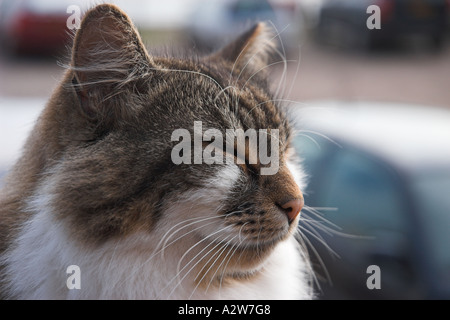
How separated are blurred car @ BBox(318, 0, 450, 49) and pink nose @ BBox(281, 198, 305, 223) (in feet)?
28.4

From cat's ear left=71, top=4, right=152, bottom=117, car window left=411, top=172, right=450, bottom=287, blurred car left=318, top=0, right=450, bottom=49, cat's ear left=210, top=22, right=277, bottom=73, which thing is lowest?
car window left=411, top=172, right=450, bottom=287

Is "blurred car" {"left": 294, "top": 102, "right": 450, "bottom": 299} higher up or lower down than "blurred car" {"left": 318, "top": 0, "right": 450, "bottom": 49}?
lower down

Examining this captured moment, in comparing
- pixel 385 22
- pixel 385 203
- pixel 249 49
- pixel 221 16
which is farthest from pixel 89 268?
pixel 385 22

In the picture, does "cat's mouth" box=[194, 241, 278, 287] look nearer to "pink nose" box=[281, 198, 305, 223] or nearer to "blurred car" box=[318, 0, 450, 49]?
"pink nose" box=[281, 198, 305, 223]

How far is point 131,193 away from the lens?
1.63m

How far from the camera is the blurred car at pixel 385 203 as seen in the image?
3.71 metres

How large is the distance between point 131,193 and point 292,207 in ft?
1.65

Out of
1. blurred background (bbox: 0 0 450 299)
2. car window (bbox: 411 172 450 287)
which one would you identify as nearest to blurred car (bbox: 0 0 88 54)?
blurred background (bbox: 0 0 450 299)

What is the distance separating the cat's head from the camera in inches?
64.0

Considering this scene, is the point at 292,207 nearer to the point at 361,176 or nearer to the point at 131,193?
the point at 131,193

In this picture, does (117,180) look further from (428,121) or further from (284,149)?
(428,121)

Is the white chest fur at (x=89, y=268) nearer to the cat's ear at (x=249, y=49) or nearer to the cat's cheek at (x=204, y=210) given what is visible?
the cat's cheek at (x=204, y=210)

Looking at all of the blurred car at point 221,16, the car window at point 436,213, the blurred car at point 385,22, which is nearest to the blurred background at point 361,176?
the car window at point 436,213

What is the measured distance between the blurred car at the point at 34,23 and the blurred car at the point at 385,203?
14.1 ft
